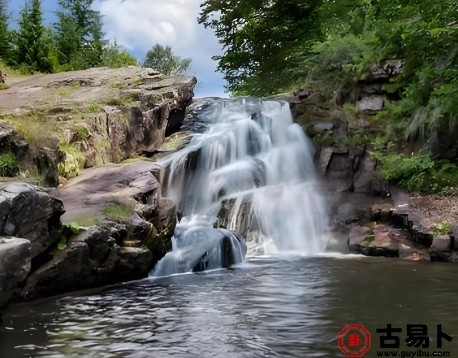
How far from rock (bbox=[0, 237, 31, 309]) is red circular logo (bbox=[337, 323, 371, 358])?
12.0 feet

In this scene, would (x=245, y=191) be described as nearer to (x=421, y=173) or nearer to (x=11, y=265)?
(x=421, y=173)

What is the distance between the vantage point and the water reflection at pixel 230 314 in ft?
16.6

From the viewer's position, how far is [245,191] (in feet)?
47.3

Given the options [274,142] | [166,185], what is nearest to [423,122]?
[274,142]

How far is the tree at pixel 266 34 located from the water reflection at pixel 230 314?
15454 millimetres

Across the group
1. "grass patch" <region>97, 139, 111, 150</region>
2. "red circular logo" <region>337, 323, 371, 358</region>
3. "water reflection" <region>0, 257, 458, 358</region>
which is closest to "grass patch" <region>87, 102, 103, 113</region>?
"grass patch" <region>97, 139, 111, 150</region>

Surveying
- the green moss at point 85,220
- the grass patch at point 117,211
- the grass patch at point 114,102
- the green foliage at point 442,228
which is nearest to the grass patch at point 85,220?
the green moss at point 85,220

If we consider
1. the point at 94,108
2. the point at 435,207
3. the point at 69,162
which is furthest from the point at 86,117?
the point at 435,207

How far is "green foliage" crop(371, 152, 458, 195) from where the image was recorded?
489 inches

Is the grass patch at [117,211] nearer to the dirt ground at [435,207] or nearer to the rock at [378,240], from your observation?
the rock at [378,240]

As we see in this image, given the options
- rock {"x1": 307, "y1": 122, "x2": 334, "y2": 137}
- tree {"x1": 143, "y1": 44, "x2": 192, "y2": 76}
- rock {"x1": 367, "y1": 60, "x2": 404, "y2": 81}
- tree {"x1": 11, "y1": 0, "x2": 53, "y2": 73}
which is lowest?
rock {"x1": 307, "y1": 122, "x2": 334, "y2": 137}

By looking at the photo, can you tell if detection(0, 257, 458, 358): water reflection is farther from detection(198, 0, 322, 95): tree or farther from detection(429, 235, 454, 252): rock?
detection(198, 0, 322, 95): tree

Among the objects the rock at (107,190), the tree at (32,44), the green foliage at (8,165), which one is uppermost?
the tree at (32,44)

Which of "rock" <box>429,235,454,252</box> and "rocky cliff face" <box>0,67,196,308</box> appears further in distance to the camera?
"rock" <box>429,235,454,252</box>
